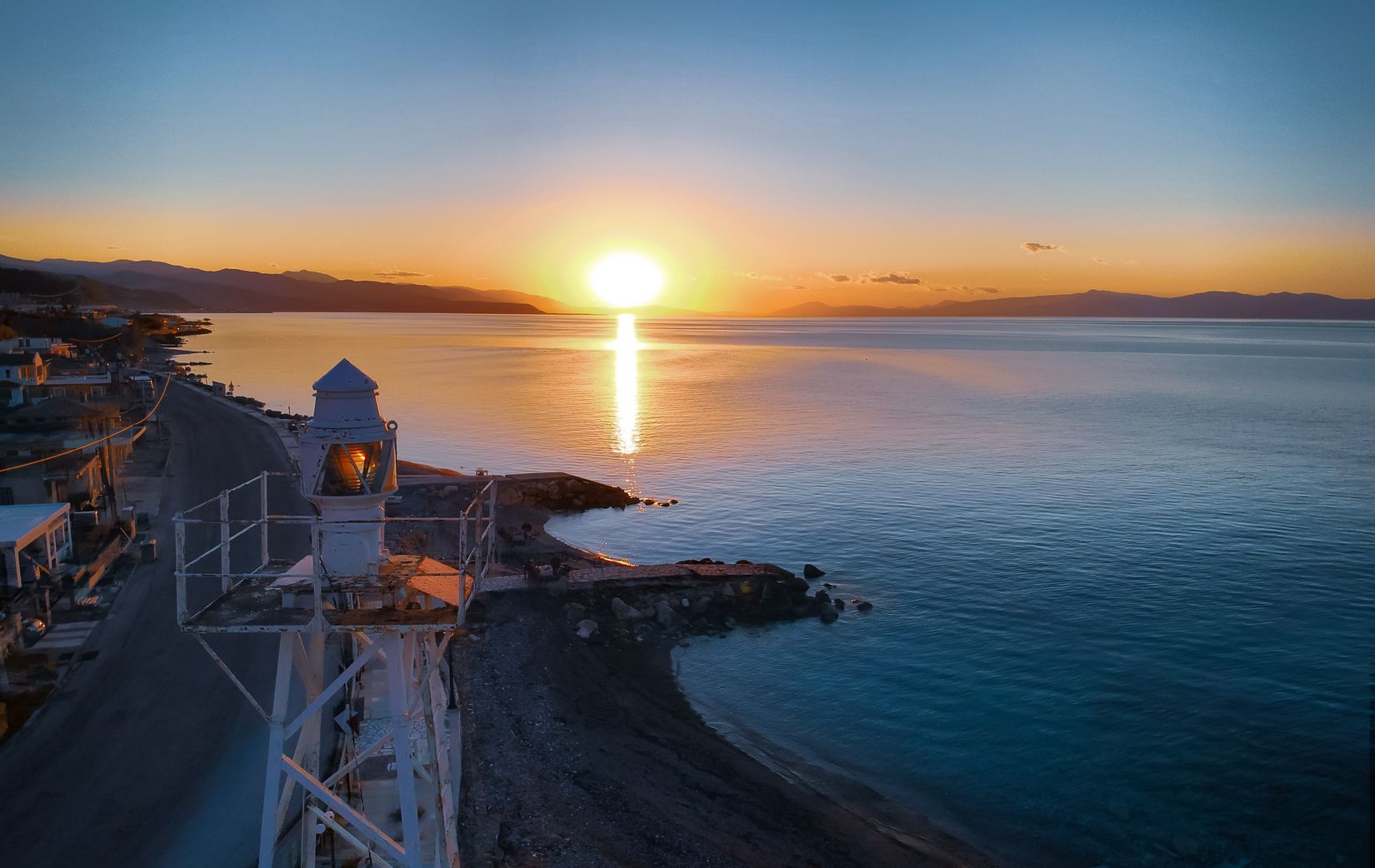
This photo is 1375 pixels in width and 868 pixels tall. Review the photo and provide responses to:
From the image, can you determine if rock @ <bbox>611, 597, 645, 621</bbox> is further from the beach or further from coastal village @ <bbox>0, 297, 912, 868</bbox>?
the beach

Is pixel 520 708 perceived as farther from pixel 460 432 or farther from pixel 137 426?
pixel 460 432

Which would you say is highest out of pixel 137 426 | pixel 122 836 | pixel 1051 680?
pixel 137 426

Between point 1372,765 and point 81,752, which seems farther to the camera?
point 1372,765

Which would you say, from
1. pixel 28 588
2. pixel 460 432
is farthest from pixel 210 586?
pixel 460 432

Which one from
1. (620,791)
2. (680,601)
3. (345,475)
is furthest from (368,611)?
(680,601)

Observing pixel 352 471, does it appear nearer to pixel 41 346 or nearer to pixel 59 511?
pixel 59 511
